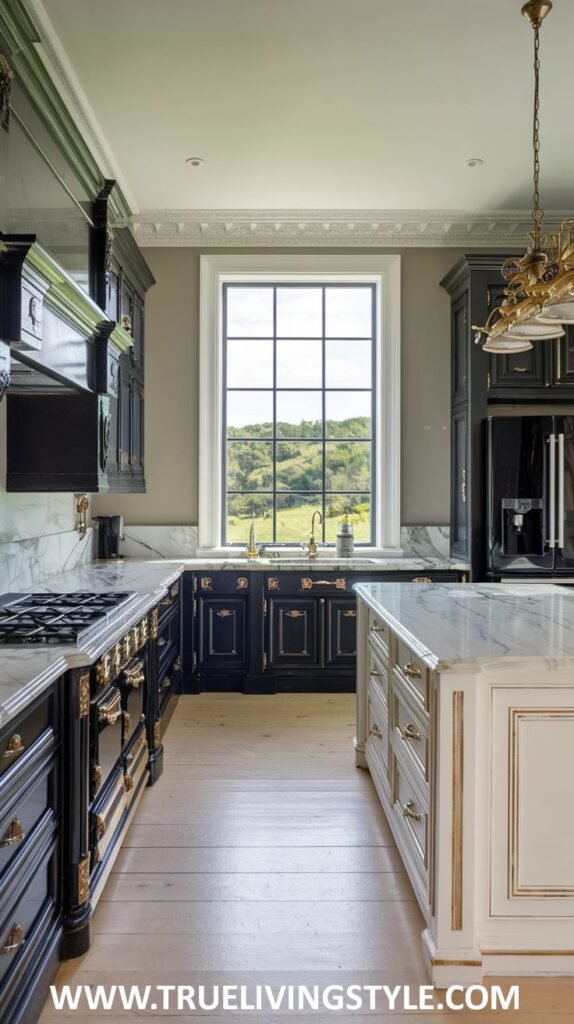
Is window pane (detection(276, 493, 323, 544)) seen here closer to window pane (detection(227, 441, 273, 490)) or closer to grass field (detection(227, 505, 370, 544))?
grass field (detection(227, 505, 370, 544))

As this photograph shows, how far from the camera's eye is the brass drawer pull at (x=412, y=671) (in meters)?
2.01

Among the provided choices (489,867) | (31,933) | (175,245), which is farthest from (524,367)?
(31,933)

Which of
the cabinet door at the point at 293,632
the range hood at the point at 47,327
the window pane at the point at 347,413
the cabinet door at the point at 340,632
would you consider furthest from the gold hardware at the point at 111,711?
the window pane at the point at 347,413

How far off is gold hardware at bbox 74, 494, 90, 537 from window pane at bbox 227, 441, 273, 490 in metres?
1.23

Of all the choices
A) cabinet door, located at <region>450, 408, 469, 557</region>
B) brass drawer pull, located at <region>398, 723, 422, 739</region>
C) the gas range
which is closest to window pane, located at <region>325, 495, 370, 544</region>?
cabinet door, located at <region>450, 408, 469, 557</region>

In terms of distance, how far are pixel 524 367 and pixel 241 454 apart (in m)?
2.14

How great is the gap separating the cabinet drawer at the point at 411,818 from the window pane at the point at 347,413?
3.06 m

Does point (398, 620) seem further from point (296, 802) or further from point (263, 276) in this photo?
point (263, 276)

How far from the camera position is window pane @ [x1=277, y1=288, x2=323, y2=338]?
5.03 metres

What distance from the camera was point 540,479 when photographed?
4.14 meters

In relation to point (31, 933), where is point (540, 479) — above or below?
above

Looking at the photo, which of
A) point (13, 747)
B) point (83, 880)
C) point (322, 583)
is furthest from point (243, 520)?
point (13, 747)

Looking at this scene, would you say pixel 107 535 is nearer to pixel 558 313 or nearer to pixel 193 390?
pixel 193 390

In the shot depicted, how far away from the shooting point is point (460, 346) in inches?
183
